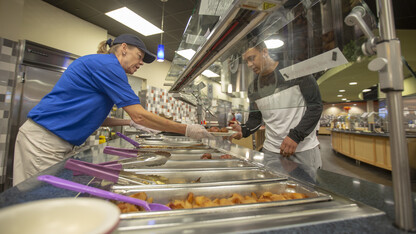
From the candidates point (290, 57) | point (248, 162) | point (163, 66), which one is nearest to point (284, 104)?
point (290, 57)

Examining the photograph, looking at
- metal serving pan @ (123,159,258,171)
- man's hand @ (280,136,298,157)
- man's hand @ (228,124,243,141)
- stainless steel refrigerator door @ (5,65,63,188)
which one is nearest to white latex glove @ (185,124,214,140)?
metal serving pan @ (123,159,258,171)

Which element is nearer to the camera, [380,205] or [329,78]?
[380,205]

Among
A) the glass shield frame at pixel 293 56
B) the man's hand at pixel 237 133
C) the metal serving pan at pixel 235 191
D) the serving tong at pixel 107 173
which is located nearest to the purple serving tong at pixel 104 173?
the serving tong at pixel 107 173

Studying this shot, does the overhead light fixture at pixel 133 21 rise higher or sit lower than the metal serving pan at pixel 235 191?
higher

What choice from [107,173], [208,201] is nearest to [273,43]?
[208,201]

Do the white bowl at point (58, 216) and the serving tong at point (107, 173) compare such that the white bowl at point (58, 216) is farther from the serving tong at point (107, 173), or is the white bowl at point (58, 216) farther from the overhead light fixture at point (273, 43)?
the overhead light fixture at point (273, 43)

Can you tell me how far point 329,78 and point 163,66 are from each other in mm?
7711

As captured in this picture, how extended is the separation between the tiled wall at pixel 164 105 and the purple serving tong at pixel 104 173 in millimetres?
4978

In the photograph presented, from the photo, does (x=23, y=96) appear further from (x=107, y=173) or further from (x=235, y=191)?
(x=235, y=191)

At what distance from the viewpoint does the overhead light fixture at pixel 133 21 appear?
4595mm

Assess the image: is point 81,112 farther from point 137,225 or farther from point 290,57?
point 290,57

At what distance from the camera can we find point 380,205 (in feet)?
2.23

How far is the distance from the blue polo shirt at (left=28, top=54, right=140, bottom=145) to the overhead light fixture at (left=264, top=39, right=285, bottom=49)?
1.12 meters

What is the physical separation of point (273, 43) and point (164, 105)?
20.9 ft
